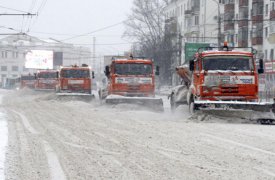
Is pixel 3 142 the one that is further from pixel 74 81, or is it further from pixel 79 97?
pixel 74 81

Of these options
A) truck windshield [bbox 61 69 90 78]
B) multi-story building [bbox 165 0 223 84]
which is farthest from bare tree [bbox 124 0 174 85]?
truck windshield [bbox 61 69 90 78]

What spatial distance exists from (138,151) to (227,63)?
31.4 ft

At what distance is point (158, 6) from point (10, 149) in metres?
70.4

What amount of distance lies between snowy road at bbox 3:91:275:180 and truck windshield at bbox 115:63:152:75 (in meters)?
11.0

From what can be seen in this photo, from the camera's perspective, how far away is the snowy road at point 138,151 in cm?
859

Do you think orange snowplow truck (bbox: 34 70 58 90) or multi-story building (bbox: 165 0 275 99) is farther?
multi-story building (bbox: 165 0 275 99)

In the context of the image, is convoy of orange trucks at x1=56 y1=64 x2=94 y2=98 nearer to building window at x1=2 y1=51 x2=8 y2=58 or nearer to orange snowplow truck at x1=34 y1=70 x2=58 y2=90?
orange snowplow truck at x1=34 y1=70 x2=58 y2=90

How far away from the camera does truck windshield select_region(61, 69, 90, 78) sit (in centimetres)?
3578

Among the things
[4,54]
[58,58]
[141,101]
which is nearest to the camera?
[141,101]

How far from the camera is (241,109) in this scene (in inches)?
707

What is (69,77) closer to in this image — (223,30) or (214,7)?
(223,30)

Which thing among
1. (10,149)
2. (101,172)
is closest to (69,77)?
(10,149)

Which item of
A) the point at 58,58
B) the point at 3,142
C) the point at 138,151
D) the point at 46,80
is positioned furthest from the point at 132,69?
the point at 58,58

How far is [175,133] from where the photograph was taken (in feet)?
46.3
